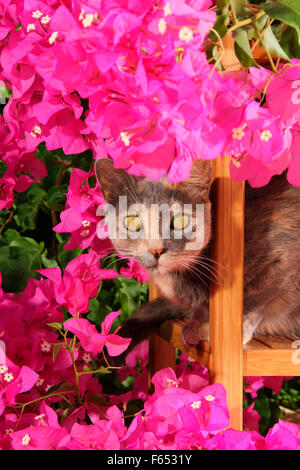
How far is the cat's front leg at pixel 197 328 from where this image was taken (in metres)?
0.75

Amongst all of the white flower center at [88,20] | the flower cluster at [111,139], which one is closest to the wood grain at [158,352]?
the flower cluster at [111,139]

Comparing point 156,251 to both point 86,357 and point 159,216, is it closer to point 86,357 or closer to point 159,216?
point 159,216

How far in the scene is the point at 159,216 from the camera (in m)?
0.73

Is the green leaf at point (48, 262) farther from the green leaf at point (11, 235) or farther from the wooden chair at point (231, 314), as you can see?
the wooden chair at point (231, 314)

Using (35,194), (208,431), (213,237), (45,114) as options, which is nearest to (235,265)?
→ (213,237)

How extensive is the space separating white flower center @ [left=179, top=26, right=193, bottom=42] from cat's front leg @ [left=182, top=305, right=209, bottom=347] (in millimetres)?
484

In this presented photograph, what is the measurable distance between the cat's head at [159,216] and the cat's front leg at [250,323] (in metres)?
0.13

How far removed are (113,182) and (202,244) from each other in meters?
0.17

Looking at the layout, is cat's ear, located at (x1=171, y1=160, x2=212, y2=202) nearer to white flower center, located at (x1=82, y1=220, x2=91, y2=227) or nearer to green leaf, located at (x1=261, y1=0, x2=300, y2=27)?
white flower center, located at (x1=82, y1=220, x2=91, y2=227)

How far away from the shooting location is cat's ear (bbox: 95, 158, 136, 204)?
2.47 feet

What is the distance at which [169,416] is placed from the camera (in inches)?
24.5
